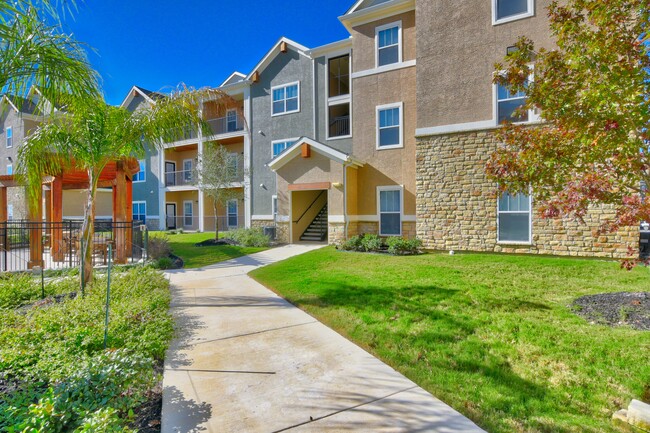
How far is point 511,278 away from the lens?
838 centimetres

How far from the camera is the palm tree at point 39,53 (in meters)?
4.07

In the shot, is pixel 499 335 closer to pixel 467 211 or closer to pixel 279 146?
pixel 467 211

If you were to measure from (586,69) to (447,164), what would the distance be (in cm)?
895

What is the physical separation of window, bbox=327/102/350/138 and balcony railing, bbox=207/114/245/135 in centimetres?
742

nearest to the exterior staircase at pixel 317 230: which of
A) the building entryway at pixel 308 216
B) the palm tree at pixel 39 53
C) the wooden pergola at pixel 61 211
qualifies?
the building entryway at pixel 308 216

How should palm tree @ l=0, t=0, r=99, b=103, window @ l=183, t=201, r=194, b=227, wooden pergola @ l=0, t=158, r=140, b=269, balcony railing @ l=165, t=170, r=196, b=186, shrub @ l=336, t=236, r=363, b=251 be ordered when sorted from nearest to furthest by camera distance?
palm tree @ l=0, t=0, r=99, b=103
wooden pergola @ l=0, t=158, r=140, b=269
shrub @ l=336, t=236, r=363, b=251
balcony railing @ l=165, t=170, r=196, b=186
window @ l=183, t=201, r=194, b=227

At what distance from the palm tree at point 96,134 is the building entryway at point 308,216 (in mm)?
9329

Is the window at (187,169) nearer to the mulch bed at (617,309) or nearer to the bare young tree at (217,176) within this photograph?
the bare young tree at (217,176)

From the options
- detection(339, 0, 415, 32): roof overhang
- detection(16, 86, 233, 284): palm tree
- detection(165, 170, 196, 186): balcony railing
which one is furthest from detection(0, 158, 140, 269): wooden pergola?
detection(165, 170, 196, 186): balcony railing

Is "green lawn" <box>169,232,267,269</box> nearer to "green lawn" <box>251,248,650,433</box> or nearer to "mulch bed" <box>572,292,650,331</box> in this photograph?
"green lawn" <box>251,248,650,433</box>

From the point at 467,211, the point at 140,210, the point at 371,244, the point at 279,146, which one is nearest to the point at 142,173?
the point at 140,210

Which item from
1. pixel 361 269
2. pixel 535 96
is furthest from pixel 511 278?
pixel 535 96

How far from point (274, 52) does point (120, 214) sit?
14122 mm

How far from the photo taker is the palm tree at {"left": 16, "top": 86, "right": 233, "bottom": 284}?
725 cm
